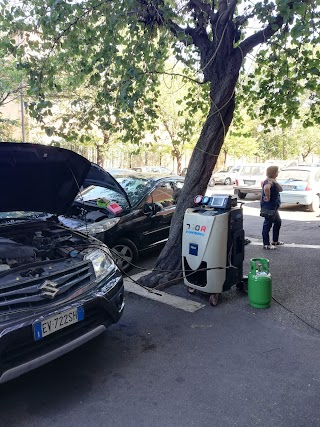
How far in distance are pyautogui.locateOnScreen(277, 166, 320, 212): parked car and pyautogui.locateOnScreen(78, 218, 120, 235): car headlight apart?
8.06 metres

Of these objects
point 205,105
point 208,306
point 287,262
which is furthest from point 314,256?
point 205,105

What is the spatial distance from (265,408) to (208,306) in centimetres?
179

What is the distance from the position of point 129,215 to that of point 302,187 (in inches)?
316

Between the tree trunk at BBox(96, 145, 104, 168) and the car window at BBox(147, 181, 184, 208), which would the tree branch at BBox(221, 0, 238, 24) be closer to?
→ the car window at BBox(147, 181, 184, 208)

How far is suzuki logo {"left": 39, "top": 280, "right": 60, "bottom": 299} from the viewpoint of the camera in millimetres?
2619

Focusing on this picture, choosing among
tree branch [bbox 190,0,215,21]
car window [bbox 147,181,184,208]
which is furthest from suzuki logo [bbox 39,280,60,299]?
tree branch [bbox 190,0,215,21]

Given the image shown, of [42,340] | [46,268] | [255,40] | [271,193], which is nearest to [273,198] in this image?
[271,193]

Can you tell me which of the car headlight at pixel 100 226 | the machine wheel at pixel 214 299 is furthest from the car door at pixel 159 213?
the machine wheel at pixel 214 299

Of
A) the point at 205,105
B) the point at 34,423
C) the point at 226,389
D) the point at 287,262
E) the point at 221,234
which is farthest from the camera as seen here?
the point at 205,105

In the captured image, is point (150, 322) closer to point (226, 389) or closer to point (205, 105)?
point (226, 389)

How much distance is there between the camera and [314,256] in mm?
6398

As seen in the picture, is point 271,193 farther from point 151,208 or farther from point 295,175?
point 295,175

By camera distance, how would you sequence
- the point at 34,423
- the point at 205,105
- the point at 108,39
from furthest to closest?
the point at 205,105, the point at 108,39, the point at 34,423

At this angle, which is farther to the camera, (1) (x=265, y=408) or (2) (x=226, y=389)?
(2) (x=226, y=389)
